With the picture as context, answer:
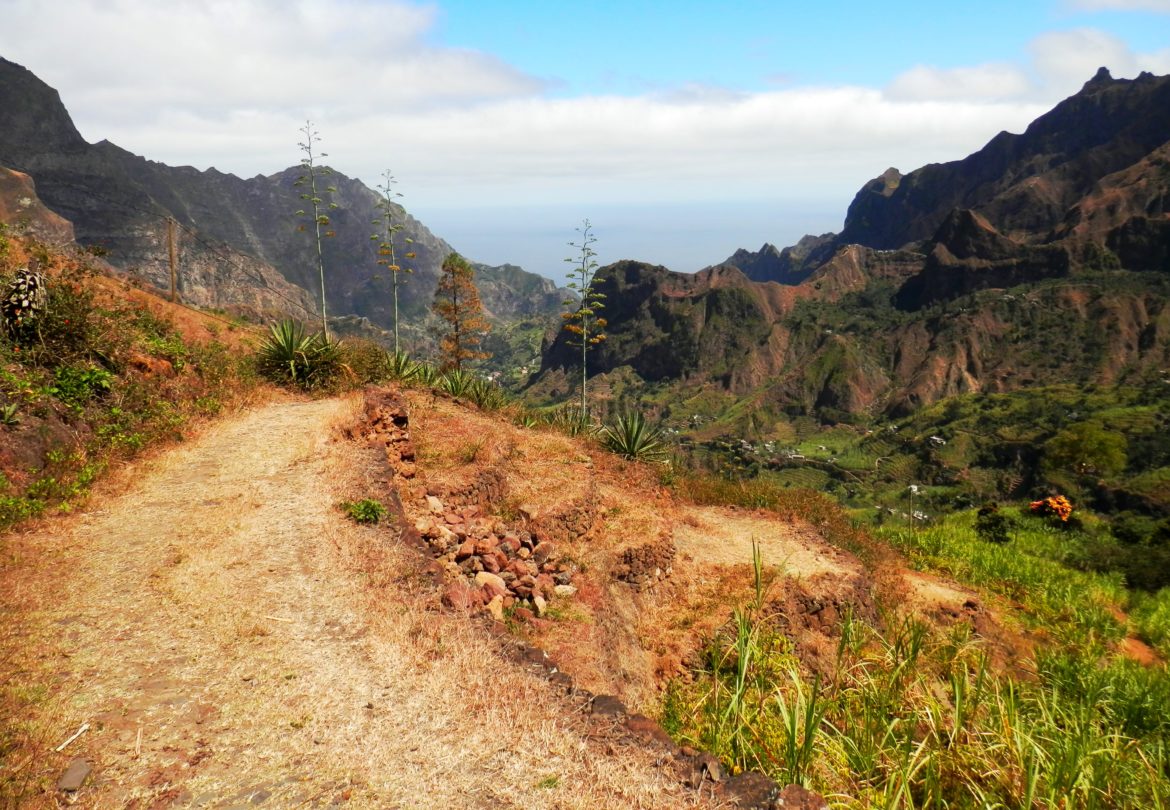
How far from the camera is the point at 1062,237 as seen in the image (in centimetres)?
A: 14900

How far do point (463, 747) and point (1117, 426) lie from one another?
10495 centimetres

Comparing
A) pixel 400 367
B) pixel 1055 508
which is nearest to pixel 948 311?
pixel 1055 508

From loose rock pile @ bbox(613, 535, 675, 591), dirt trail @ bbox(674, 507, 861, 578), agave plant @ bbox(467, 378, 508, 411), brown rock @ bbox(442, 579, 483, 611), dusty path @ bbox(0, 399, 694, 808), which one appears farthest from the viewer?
agave plant @ bbox(467, 378, 508, 411)

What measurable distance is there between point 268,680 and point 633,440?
10783mm

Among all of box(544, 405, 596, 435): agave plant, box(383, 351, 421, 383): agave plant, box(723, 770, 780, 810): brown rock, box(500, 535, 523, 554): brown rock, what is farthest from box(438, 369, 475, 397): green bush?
box(723, 770, 780, 810): brown rock

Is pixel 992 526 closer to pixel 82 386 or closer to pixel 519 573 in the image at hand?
pixel 519 573

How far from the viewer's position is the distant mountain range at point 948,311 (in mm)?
124125

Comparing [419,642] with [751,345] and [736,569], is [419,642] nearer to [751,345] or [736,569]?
[736,569]

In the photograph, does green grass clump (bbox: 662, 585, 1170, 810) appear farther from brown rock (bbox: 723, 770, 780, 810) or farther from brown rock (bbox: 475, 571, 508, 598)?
brown rock (bbox: 475, 571, 508, 598)

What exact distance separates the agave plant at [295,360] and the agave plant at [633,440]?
251 inches

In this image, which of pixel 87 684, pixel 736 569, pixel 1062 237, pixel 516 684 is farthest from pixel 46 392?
pixel 1062 237

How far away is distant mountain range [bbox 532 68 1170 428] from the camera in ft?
407

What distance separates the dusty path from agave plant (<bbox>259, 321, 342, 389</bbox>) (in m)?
6.78

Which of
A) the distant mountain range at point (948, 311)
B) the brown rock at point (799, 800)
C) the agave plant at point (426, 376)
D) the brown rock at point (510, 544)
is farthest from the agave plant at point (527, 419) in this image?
the distant mountain range at point (948, 311)
